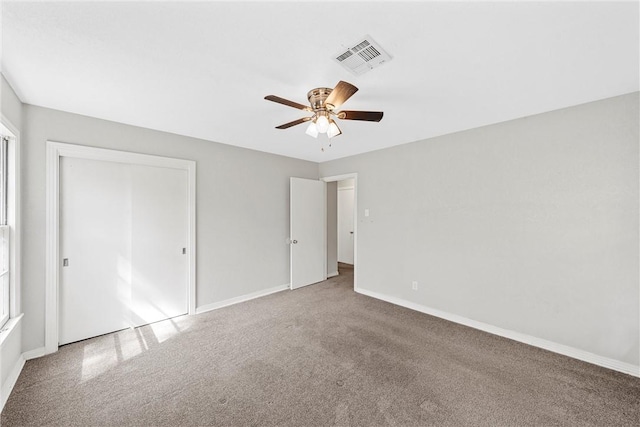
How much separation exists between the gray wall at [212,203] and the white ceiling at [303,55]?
26 cm

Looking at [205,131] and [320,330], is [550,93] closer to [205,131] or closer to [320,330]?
[320,330]

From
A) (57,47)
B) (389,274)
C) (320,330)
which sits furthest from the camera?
(389,274)

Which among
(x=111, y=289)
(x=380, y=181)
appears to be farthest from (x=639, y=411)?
(x=111, y=289)

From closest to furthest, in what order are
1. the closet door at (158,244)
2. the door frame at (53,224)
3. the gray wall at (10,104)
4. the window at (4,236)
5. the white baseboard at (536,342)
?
the gray wall at (10,104), the window at (4,236), the white baseboard at (536,342), the door frame at (53,224), the closet door at (158,244)

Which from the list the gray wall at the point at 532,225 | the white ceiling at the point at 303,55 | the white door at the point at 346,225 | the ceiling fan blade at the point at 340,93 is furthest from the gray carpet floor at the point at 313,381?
the white door at the point at 346,225

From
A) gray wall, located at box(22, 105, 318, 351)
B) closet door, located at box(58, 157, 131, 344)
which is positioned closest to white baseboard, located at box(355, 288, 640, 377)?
gray wall, located at box(22, 105, 318, 351)

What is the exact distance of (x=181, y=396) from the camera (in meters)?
1.88

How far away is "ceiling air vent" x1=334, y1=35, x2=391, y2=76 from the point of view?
152 cm

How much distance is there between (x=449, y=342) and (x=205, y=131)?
12.4 feet

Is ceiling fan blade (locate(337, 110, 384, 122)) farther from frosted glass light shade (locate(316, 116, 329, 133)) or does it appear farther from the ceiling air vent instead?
the ceiling air vent

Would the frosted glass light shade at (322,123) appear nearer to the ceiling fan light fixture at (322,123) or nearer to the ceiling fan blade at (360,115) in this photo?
the ceiling fan light fixture at (322,123)

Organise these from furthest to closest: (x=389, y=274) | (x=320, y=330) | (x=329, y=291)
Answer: (x=329, y=291) < (x=389, y=274) < (x=320, y=330)

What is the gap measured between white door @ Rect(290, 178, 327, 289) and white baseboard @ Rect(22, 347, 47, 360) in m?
2.96

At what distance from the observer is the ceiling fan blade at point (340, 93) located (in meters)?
1.59
